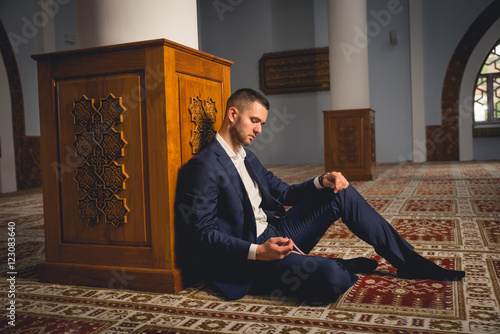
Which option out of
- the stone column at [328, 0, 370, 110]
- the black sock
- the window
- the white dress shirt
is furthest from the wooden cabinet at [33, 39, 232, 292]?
the window

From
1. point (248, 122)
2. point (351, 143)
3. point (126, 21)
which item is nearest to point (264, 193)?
point (248, 122)

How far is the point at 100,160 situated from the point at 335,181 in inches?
43.6

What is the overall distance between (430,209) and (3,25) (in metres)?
6.81

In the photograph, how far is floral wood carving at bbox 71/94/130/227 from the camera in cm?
Result: 217

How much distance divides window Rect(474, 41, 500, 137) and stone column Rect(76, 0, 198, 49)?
9220 millimetres

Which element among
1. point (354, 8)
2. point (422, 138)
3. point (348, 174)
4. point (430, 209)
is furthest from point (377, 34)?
point (430, 209)

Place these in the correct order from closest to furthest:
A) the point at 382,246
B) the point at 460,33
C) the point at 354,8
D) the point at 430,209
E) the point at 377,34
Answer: the point at 382,246 → the point at 430,209 → the point at 354,8 → the point at 460,33 → the point at 377,34

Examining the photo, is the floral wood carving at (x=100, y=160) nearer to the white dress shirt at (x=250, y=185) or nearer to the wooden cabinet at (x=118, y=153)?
the wooden cabinet at (x=118, y=153)

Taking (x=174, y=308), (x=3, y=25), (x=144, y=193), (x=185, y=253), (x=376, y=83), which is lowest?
(x=174, y=308)

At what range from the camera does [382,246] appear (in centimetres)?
210

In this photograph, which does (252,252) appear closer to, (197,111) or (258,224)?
(258,224)

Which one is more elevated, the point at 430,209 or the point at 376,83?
the point at 376,83

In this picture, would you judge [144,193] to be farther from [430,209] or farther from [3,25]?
[3,25]

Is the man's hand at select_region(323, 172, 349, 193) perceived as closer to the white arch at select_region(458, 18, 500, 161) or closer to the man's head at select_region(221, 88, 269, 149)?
the man's head at select_region(221, 88, 269, 149)
